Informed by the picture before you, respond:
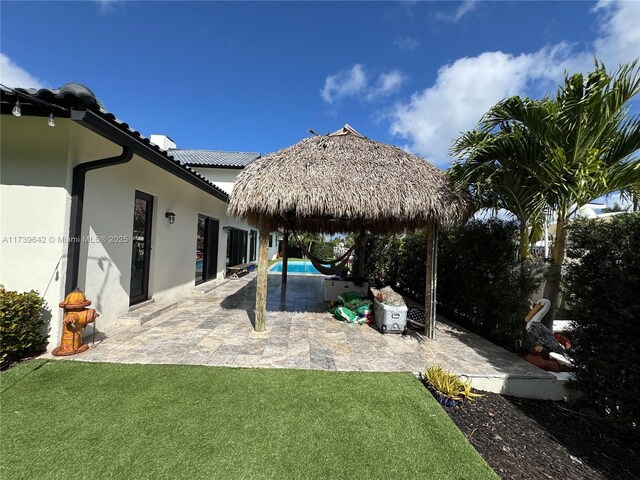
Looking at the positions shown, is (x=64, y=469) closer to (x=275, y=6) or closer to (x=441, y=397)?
(x=441, y=397)

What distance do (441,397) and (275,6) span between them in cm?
862

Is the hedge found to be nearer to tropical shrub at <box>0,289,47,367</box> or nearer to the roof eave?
the roof eave

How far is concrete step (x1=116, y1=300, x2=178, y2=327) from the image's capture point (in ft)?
14.4

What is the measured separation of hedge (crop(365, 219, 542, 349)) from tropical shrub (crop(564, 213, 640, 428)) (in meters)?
1.30

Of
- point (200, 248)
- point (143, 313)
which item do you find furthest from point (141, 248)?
point (200, 248)

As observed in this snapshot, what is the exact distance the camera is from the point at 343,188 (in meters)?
4.43

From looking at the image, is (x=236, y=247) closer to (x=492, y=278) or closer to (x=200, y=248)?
(x=200, y=248)

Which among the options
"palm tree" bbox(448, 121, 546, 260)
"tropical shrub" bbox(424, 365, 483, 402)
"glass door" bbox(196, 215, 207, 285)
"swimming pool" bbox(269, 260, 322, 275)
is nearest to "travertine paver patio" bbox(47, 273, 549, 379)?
"tropical shrub" bbox(424, 365, 483, 402)

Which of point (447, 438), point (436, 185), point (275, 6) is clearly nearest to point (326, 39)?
point (275, 6)

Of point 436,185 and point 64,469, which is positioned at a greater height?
point 436,185

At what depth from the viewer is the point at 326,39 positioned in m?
8.27

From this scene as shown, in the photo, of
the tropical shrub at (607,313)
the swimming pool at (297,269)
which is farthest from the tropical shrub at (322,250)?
the tropical shrub at (607,313)

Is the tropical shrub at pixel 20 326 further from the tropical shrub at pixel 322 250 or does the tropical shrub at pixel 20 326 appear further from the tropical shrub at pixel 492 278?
the tropical shrub at pixel 322 250

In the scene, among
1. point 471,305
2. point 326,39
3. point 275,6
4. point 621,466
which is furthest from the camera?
point 326,39
